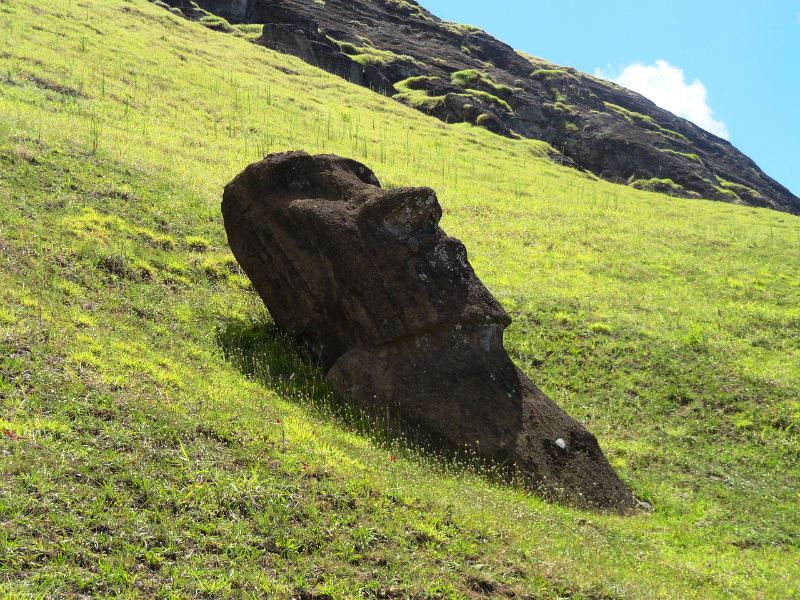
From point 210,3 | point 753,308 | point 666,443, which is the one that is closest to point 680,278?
point 753,308

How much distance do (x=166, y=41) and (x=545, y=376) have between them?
46278 millimetres

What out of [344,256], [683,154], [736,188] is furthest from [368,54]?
[344,256]

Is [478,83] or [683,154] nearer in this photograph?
[478,83]

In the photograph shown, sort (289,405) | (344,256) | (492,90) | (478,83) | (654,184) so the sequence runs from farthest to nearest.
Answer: (492,90)
(478,83)
(654,184)
(344,256)
(289,405)

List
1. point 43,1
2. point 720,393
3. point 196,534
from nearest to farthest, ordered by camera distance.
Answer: point 196,534 → point 720,393 → point 43,1

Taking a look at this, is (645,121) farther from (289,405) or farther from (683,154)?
(289,405)

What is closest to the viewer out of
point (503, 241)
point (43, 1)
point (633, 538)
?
point (633, 538)

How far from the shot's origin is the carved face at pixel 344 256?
12477mm

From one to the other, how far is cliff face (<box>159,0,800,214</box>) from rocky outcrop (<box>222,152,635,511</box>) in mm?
57195

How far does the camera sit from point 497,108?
8456cm

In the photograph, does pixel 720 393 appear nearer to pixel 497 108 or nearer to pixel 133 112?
pixel 133 112

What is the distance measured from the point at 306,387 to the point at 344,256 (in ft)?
8.78

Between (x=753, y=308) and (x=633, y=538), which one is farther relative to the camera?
(x=753, y=308)

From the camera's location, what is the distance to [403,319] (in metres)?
12.2
